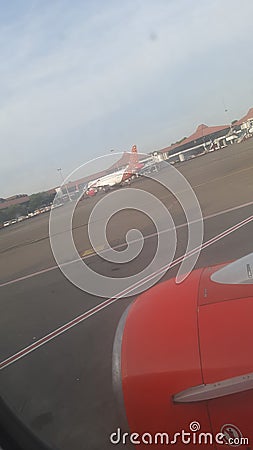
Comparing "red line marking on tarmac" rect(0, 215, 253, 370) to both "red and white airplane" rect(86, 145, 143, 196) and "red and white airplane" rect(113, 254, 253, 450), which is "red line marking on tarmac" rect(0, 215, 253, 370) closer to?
"red and white airplane" rect(86, 145, 143, 196)

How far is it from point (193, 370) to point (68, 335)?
2636 millimetres

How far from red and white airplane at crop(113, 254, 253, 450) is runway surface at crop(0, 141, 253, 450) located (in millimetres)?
380

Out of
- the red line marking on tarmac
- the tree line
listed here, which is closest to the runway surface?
the red line marking on tarmac

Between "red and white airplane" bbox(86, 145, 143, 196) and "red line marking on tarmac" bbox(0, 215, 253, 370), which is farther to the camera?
"red and white airplane" bbox(86, 145, 143, 196)

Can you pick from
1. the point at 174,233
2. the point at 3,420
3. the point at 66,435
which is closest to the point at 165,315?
the point at 3,420

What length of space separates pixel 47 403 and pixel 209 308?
5.59ft

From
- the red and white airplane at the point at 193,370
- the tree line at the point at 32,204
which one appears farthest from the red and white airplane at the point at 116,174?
the red and white airplane at the point at 193,370

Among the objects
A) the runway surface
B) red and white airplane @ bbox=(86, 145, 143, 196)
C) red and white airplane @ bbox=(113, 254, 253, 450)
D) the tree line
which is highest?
red and white airplane @ bbox=(86, 145, 143, 196)

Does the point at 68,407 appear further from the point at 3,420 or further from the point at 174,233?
the point at 174,233

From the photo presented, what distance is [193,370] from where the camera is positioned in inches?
52.1

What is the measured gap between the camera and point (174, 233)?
7.21m

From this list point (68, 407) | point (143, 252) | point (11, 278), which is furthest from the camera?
point (11, 278)

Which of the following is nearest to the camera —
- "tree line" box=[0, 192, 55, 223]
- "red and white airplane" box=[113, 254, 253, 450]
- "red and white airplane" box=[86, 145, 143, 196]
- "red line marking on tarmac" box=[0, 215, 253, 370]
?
"red and white airplane" box=[113, 254, 253, 450]

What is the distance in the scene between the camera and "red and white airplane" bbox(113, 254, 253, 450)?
1246 millimetres
